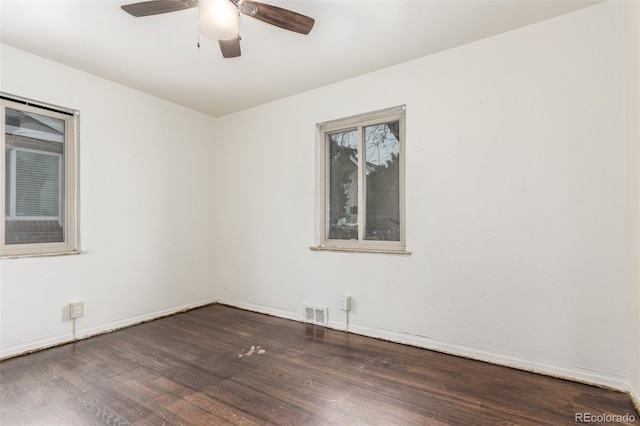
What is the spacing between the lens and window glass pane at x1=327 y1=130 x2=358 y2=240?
133 inches

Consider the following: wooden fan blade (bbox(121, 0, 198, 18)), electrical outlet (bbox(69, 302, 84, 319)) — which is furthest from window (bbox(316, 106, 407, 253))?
electrical outlet (bbox(69, 302, 84, 319))

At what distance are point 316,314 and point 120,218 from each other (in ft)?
7.34

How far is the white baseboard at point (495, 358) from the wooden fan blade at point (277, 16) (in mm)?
2530

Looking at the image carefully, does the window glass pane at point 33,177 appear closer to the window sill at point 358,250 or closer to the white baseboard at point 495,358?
the window sill at point 358,250

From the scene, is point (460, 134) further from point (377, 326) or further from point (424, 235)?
point (377, 326)

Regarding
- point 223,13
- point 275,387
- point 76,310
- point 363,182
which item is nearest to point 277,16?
point 223,13

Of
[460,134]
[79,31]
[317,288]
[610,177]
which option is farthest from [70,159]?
[610,177]

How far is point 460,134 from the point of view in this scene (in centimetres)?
268

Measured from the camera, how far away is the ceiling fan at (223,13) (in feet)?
5.69

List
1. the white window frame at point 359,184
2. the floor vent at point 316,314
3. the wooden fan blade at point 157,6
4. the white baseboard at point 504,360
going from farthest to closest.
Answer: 1. the floor vent at point 316,314
2. the white window frame at point 359,184
3. the white baseboard at point 504,360
4. the wooden fan blade at point 157,6

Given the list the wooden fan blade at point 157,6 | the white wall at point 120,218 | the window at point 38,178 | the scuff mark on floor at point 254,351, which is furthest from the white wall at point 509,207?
the window at point 38,178

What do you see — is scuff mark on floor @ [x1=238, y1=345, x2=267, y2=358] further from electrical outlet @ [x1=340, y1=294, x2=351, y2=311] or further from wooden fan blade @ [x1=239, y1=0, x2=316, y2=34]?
wooden fan blade @ [x1=239, y1=0, x2=316, y2=34]

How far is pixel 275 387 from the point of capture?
2.13 m

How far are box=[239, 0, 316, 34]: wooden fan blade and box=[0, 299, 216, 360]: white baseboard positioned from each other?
3066mm
